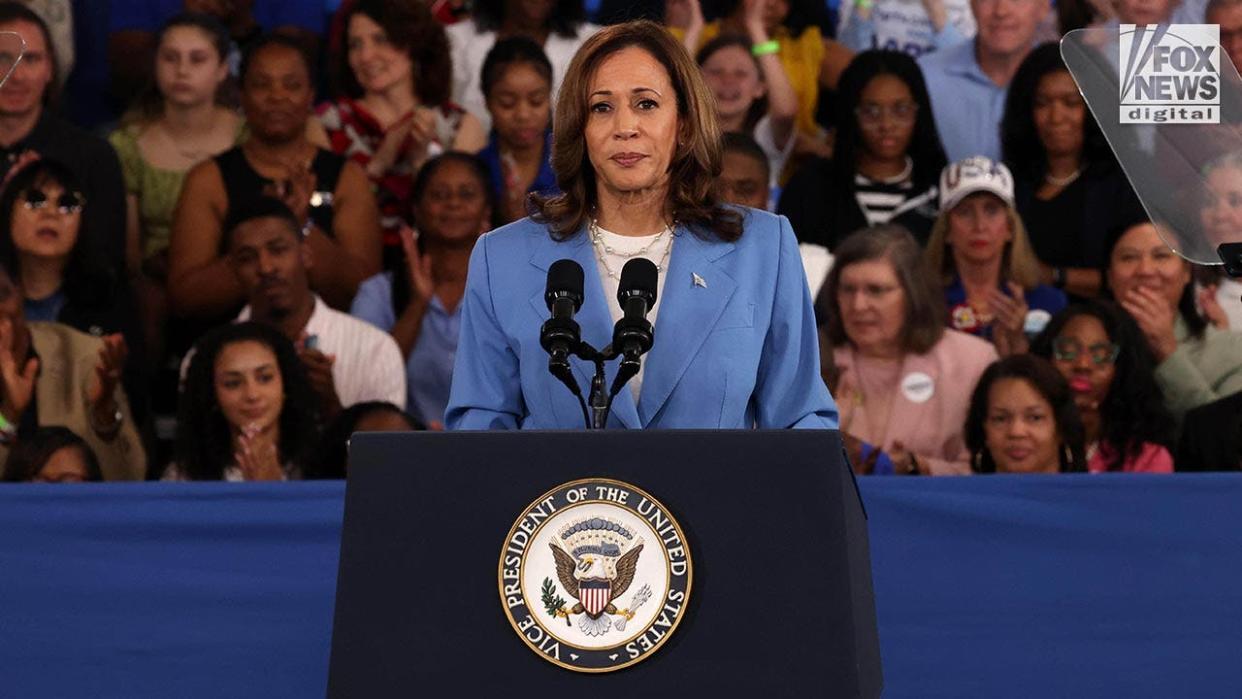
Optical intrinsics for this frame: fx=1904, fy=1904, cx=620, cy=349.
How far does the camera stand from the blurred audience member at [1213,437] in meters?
4.60

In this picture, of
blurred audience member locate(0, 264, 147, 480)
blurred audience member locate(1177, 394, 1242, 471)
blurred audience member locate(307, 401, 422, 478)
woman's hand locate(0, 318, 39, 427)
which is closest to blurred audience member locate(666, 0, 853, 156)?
blurred audience member locate(1177, 394, 1242, 471)

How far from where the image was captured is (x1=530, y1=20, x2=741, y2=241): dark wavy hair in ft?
7.97

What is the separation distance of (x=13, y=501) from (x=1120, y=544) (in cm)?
200

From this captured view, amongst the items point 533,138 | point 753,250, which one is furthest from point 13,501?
point 533,138

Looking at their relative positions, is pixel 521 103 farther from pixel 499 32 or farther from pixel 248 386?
pixel 248 386

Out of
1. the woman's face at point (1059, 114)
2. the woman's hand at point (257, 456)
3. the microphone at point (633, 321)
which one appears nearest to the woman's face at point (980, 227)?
the woman's face at point (1059, 114)

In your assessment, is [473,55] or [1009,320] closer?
[1009,320]

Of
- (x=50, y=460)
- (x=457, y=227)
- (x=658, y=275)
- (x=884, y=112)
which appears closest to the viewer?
(x=658, y=275)

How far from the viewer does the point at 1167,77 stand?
2514 millimetres

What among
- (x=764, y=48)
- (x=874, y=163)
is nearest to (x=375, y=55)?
(x=764, y=48)

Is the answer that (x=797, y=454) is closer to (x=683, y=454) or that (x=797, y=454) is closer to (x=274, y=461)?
(x=683, y=454)

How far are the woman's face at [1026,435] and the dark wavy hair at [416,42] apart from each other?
208 cm

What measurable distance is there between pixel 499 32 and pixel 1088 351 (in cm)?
216

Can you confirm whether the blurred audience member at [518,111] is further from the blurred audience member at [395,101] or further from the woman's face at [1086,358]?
the woman's face at [1086,358]
